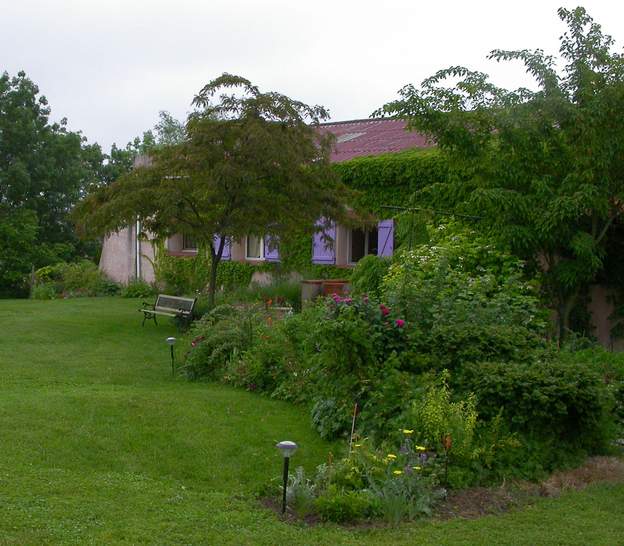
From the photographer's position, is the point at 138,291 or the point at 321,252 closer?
the point at 321,252

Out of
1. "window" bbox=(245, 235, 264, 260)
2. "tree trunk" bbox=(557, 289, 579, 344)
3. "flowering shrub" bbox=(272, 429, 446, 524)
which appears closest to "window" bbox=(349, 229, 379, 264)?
"window" bbox=(245, 235, 264, 260)

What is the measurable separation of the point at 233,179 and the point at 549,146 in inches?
229

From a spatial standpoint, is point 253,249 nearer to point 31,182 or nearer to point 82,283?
point 82,283

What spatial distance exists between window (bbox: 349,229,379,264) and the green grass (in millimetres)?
9258

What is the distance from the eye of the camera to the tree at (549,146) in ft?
34.8

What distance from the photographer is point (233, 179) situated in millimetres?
14594

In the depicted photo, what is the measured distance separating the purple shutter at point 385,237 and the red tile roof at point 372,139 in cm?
182

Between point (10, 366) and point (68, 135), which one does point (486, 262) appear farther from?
point (68, 135)

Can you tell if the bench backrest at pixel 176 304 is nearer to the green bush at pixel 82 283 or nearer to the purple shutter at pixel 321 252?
the purple shutter at pixel 321 252

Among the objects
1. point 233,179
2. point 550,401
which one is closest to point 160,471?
point 550,401

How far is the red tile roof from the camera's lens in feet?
63.6

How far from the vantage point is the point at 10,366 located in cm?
1124

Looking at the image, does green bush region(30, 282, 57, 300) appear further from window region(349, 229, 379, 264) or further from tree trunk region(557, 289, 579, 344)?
tree trunk region(557, 289, 579, 344)

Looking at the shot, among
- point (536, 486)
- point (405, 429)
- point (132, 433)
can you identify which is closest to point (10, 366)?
point (132, 433)
